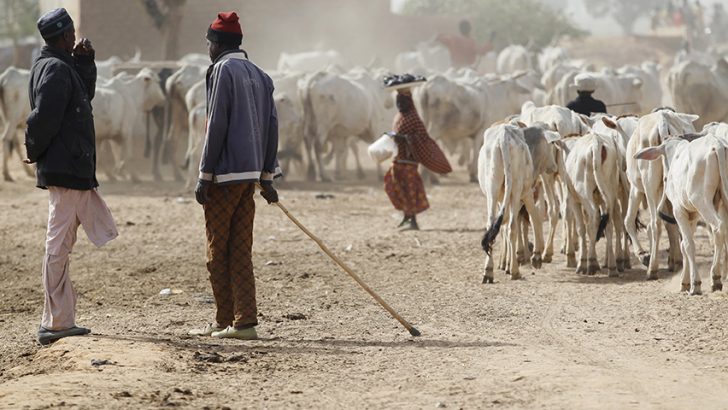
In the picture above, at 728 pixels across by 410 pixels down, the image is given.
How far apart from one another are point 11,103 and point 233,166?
14.1 meters

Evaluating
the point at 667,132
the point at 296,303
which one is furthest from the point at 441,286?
the point at 667,132

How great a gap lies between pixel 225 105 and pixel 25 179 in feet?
47.6

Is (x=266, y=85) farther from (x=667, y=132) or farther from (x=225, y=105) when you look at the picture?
(x=667, y=132)

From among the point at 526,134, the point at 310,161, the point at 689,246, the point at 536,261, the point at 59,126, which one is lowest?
the point at 310,161

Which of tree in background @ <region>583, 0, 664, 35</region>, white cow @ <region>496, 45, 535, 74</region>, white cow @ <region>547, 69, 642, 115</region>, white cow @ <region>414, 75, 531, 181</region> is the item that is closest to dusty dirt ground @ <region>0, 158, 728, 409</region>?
white cow @ <region>414, 75, 531, 181</region>

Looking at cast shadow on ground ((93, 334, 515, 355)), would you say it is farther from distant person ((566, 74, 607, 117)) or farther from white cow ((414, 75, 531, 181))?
white cow ((414, 75, 531, 181))

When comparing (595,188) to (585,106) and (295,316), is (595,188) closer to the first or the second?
(585,106)

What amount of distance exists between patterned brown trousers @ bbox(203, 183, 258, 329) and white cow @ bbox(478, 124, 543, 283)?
3.29 m

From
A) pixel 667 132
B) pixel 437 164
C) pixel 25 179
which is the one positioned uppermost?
pixel 667 132

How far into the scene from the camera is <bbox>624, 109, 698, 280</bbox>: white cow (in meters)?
11.0

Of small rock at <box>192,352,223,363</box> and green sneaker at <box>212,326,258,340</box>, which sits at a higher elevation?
small rock at <box>192,352,223,363</box>

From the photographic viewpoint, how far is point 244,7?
35.1m

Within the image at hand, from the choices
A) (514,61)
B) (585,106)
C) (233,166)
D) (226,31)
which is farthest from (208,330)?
(514,61)

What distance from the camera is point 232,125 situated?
800 centimetres
